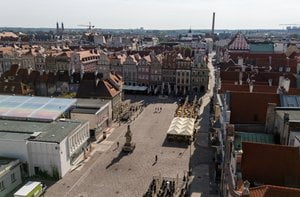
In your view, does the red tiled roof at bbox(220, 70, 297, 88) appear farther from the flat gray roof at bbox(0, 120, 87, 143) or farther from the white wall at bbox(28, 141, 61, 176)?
the white wall at bbox(28, 141, 61, 176)

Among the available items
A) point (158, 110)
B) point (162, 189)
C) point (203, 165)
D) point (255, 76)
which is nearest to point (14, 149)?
point (162, 189)

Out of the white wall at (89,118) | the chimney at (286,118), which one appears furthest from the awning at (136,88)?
the chimney at (286,118)

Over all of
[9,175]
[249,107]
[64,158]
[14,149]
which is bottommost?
[9,175]

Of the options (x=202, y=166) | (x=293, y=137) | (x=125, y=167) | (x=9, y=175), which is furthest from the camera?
(x=202, y=166)

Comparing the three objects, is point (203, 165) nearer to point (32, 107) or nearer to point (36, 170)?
point (36, 170)

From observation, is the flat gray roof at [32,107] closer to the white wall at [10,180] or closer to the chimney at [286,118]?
the white wall at [10,180]

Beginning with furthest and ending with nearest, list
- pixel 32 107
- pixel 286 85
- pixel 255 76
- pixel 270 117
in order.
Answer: pixel 255 76 < pixel 32 107 < pixel 286 85 < pixel 270 117
